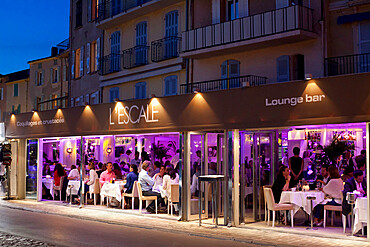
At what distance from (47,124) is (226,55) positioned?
7.92 meters

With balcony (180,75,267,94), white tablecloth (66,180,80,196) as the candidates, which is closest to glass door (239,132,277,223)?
balcony (180,75,267,94)

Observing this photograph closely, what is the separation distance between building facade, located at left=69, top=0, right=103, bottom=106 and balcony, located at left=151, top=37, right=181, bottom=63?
4.97 meters

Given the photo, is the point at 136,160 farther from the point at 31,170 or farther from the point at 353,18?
the point at 353,18

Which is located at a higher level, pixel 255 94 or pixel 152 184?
pixel 255 94

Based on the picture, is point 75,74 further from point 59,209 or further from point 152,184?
point 152,184

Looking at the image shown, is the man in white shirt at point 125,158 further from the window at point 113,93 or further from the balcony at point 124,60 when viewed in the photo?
the balcony at point 124,60

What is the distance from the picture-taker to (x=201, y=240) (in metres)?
12.2

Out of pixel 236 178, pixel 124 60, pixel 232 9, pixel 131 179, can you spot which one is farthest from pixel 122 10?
pixel 236 178

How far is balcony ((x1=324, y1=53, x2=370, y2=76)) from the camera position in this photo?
16.1 meters

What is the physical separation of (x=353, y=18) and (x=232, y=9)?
17.5 feet

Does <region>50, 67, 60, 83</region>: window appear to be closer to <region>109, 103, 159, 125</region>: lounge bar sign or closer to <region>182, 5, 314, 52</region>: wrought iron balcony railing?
<region>182, 5, 314, 52</region>: wrought iron balcony railing

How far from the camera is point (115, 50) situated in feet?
85.5

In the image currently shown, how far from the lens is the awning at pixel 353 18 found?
16.2m

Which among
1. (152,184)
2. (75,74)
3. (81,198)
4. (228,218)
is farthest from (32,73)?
(228,218)
